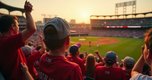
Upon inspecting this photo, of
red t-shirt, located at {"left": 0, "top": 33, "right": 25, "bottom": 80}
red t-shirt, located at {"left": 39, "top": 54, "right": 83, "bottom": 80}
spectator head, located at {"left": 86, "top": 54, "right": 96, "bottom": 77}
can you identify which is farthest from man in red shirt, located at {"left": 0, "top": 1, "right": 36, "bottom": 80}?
spectator head, located at {"left": 86, "top": 54, "right": 96, "bottom": 77}

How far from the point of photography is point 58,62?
10.0ft

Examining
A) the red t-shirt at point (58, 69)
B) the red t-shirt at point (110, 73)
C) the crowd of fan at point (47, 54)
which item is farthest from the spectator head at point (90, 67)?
the red t-shirt at point (58, 69)

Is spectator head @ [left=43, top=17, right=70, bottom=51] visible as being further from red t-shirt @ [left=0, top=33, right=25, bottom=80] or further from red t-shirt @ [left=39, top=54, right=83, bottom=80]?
red t-shirt @ [left=0, top=33, right=25, bottom=80]

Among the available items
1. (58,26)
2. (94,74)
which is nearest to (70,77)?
(58,26)

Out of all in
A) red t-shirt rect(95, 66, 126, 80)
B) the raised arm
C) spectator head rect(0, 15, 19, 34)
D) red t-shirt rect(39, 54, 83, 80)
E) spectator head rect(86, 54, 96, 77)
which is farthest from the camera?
red t-shirt rect(95, 66, 126, 80)

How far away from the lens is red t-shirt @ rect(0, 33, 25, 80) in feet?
12.1

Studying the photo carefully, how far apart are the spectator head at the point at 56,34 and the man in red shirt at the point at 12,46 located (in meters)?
0.66

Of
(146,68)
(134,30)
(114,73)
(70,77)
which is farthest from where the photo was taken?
(134,30)

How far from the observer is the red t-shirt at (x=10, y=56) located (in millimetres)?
3686

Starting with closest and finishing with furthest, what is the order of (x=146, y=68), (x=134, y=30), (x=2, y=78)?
1. (x=2, y=78)
2. (x=146, y=68)
3. (x=134, y=30)

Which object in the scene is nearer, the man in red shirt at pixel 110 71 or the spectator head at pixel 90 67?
the spectator head at pixel 90 67

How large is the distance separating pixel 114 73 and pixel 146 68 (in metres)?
1.33

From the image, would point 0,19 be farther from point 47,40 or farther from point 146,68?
point 146,68

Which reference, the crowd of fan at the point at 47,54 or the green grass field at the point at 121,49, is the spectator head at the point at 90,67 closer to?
the crowd of fan at the point at 47,54
